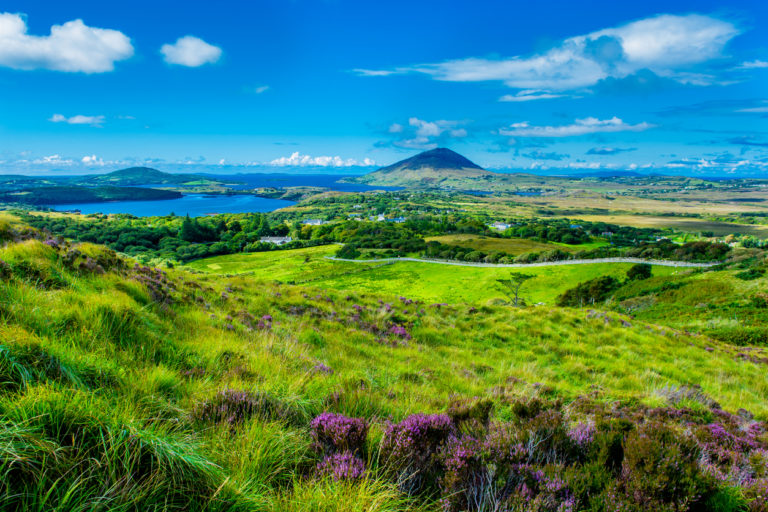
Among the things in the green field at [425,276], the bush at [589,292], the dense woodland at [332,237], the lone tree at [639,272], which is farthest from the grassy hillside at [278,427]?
the dense woodland at [332,237]

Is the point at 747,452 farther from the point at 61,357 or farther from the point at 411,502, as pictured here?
the point at 61,357

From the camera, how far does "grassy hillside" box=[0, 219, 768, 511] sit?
2047mm

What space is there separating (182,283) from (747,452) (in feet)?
38.3

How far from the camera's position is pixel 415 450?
2.95 meters

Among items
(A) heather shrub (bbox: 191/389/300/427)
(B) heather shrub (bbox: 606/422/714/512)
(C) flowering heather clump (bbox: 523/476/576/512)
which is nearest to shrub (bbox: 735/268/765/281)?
(B) heather shrub (bbox: 606/422/714/512)

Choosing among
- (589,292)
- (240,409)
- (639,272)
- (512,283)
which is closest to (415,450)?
(240,409)

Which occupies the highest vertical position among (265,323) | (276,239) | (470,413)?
(470,413)

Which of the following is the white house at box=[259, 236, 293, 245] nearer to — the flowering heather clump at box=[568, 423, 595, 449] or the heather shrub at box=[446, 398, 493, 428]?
the heather shrub at box=[446, 398, 493, 428]

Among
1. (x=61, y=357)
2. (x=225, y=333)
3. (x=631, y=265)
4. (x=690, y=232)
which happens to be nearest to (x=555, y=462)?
(x=61, y=357)

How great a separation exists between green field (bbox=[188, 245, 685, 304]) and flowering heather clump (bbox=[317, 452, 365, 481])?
43.8 meters

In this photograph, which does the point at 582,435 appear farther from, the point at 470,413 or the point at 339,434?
the point at 339,434

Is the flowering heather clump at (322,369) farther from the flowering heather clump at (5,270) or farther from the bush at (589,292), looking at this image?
the bush at (589,292)

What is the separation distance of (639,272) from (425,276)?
38875mm

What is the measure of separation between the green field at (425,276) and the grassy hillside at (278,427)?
4092cm
